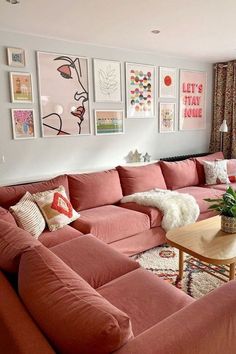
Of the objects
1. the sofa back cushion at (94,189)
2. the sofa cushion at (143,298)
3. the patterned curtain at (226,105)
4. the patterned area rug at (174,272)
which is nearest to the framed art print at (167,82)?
the patterned curtain at (226,105)

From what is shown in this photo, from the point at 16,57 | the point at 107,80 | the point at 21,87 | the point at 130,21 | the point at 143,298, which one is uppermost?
the point at 130,21

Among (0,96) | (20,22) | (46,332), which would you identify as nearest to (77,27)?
(20,22)

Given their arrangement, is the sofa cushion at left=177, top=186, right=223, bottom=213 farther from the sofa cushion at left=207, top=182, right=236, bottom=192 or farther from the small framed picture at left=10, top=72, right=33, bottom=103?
the small framed picture at left=10, top=72, right=33, bottom=103

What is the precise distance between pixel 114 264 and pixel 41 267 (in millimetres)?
779

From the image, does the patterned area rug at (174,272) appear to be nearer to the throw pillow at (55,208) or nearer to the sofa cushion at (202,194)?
the sofa cushion at (202,194)

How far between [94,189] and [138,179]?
629mm

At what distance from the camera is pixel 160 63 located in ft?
15.0

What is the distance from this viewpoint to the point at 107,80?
4.05 metres

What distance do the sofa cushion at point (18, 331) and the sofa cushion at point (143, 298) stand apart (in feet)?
1.72

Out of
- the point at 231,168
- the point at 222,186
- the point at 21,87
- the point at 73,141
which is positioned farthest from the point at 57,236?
the point at 231,168

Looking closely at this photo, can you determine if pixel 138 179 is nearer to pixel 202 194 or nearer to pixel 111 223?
pixel 202 194

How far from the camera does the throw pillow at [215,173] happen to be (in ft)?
13.4

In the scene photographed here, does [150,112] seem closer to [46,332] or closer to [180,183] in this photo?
[180,183]

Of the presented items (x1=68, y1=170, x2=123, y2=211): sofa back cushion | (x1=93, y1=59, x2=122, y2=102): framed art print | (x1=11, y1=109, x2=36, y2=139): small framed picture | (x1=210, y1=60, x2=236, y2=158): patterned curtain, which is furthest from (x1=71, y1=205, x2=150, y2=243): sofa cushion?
A: (x1=210, y1=60, x2=236, y2=158): patterned curtain
